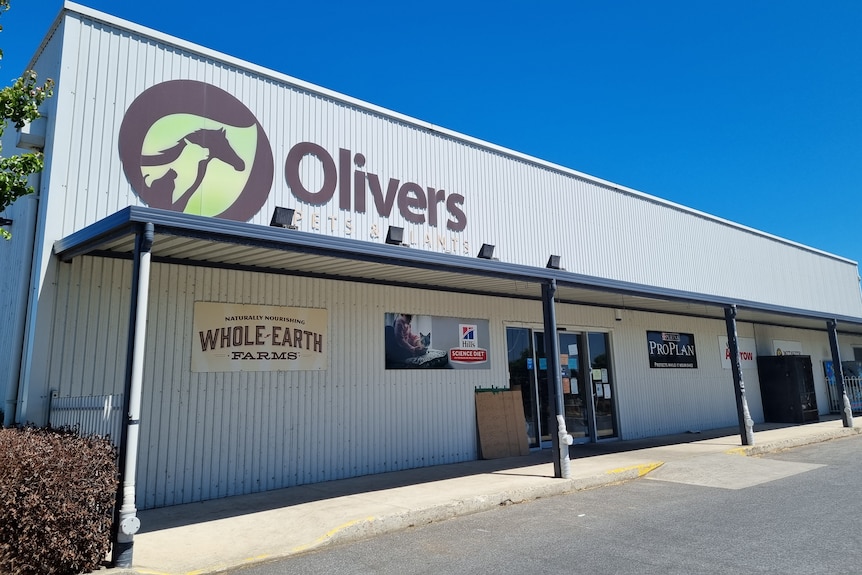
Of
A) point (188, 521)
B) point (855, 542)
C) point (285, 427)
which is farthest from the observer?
point (285, 427)

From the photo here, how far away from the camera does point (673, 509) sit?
8.04 meters

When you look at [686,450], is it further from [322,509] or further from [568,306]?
[322,509]

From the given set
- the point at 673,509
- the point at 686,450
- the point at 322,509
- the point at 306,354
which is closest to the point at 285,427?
the point at 306,354

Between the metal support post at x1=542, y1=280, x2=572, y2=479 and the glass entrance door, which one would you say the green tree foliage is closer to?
the metal support post at x1=542, y1=280, x2=572, y2=479

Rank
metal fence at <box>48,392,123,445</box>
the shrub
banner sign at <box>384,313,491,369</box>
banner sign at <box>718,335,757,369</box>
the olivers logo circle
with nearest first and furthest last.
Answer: the shrub < metal fence at <box>48,392,123,445</box> < the olivers logo circle < banner sign at <box>384,313,491,369</box> < banner sign at <box>718,335,757,369</box>

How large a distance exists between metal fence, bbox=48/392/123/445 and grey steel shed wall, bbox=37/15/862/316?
2085mm

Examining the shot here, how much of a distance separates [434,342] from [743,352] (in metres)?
13.2

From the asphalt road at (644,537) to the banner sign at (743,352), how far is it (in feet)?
31.5

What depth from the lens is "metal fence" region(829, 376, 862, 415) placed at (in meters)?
23.4

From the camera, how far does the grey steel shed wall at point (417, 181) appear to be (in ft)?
26.1

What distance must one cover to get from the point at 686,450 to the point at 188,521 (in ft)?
33.8

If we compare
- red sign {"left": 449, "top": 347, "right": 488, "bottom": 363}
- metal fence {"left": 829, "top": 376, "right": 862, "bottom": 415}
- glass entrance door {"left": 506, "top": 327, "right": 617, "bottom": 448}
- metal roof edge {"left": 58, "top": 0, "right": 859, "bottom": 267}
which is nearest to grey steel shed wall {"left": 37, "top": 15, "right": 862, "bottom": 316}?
metal roof edge {"left": 58, "top": 0, "right": 859, "bottom": 267}

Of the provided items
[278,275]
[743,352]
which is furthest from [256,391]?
[743,352]

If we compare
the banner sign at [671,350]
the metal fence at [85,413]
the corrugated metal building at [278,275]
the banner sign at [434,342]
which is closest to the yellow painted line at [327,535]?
the metal fence at [85,413]
